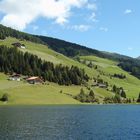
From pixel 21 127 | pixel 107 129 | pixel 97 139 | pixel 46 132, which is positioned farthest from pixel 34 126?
pixel 97 139

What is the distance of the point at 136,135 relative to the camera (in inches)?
3332

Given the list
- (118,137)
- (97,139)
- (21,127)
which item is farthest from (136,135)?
(21,127)

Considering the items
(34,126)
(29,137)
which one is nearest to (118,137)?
(29,137)

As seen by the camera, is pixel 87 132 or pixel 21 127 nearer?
pixel 87 132

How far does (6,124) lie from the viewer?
102438 millimetres

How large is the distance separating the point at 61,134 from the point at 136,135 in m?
17.0

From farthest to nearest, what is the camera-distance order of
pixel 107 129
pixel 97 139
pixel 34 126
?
1. pixel 34 126
2. pixel 107 129
3. pixel 97 139

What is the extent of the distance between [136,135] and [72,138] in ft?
50.5

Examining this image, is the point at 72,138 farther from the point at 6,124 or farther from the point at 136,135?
the point at 6,124

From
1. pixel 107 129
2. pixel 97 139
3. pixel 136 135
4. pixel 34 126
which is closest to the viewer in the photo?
pixel 97 139

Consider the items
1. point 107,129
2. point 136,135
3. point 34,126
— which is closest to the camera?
point 136,135

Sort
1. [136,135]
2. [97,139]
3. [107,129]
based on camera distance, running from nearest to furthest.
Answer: [97,139] → [136,135] → [107,129]

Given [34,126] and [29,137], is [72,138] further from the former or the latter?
[34,126]

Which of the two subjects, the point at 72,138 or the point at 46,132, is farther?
A: the point at 46,132
